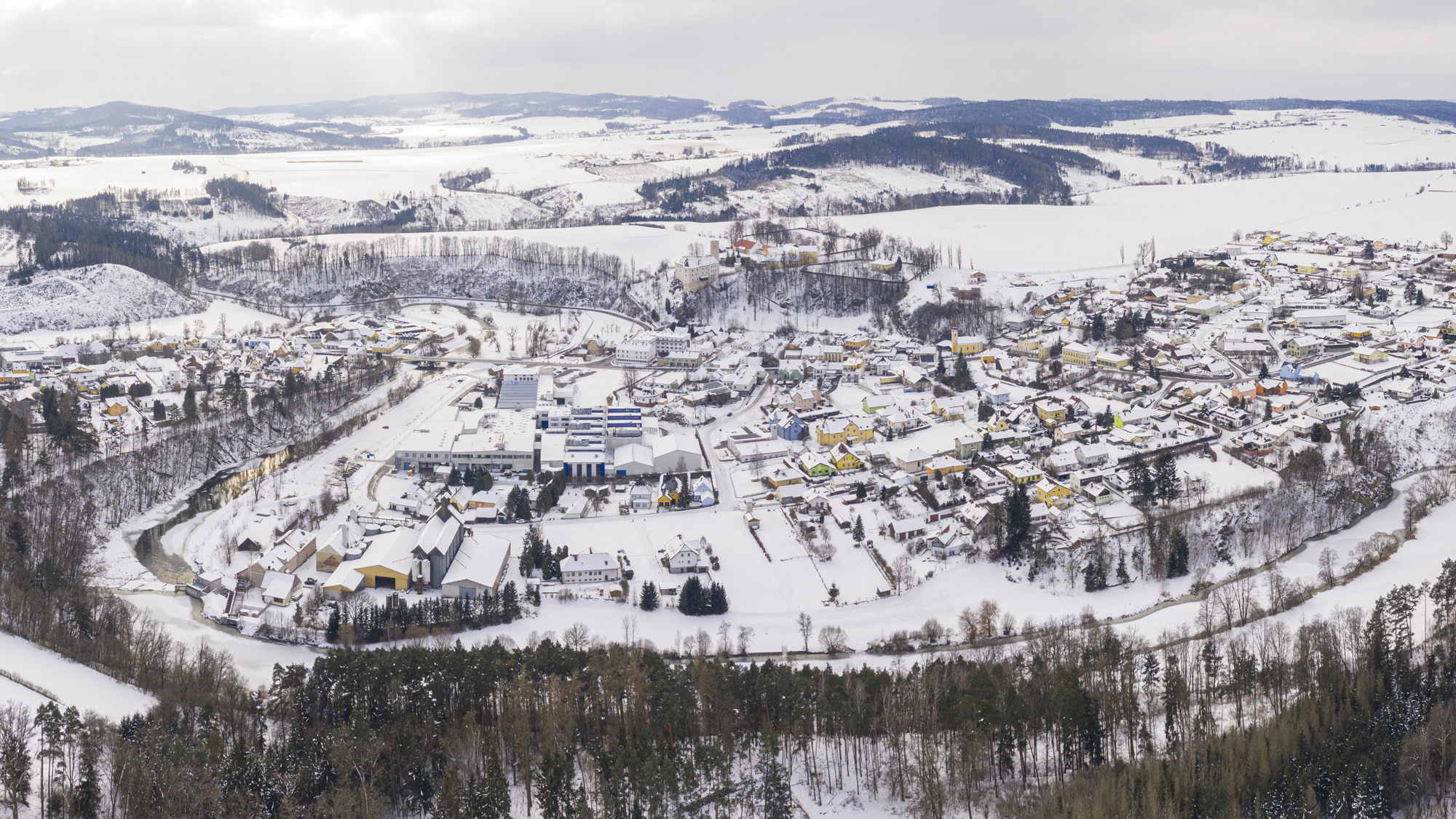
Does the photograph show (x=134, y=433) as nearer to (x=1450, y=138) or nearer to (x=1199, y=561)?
(x=1199, y=561)

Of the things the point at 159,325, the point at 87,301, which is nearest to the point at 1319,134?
the point at 159,325

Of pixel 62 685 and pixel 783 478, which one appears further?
pixel 783 478

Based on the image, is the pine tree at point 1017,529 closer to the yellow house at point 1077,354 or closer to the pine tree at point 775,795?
the pine tree at point 775,795

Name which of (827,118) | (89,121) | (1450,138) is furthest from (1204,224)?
(89,121)

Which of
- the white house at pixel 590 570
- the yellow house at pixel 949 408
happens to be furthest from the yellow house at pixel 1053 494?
the white house at pixel 590 570

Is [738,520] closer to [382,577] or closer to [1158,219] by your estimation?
[382,577]
